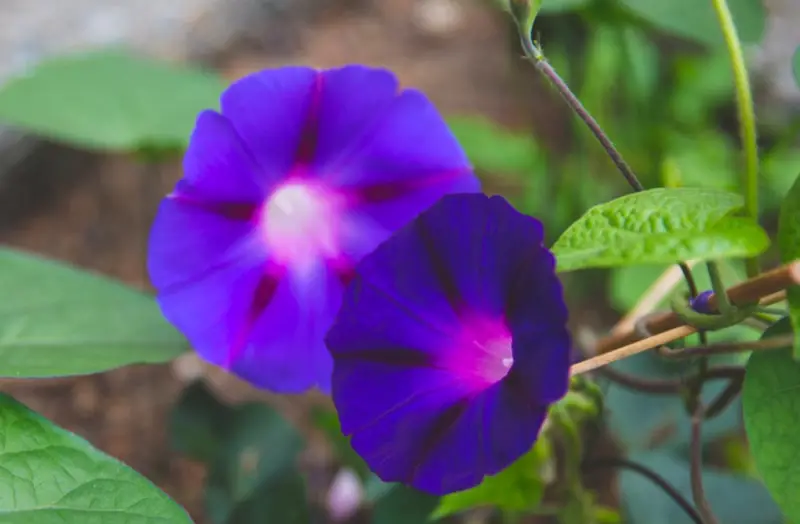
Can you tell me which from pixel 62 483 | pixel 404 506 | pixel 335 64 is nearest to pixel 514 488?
pixel 404 506

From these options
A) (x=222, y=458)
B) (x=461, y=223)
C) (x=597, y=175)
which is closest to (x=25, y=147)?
(x=222, y=458)

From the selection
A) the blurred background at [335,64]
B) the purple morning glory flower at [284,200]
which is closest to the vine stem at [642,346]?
the purple morning glory flower at [284,200]

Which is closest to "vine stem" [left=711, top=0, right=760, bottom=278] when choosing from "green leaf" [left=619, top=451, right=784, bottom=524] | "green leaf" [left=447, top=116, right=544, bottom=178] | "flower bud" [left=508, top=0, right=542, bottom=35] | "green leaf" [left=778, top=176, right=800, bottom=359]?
"green leaf" [left=778, top=176, right=800, bottom=359]

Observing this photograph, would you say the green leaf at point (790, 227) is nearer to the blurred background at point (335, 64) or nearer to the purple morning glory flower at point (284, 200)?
the purple morning glory flower at point (284, 200)

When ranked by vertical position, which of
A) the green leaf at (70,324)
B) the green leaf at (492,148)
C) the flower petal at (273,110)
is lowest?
the green leaf at (492,148)

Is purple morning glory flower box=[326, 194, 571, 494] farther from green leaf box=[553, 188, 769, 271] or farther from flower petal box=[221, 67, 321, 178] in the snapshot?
flower petal box=[221, 67, 321, 178]

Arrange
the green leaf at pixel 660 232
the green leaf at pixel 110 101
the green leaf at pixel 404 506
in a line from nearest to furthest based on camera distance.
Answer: the green leaf at pixel 660 232, the green leaf at pixel 404 506, the green leaf at pixel 110 101

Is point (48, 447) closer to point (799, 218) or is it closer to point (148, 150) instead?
point (799, 218)
